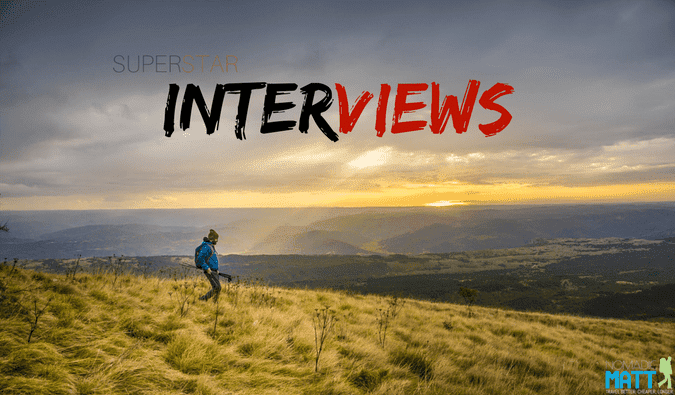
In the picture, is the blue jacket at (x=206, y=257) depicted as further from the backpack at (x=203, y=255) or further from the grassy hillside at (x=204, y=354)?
the grassy hillside at (x=204, y=354)

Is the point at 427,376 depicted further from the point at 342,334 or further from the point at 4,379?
the point at 4,379

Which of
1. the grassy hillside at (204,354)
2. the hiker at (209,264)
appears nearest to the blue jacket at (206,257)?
the hiker at (209,264)

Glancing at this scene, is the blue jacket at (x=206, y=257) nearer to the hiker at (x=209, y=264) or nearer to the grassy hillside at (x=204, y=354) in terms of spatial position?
the hiker at (x=209, y=264)

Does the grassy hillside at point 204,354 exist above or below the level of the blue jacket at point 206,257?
below

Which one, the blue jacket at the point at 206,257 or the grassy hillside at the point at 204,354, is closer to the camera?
the grassy hillside at the point at 204,354

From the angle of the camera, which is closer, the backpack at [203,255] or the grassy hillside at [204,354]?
the grassy hillside at [204,354]

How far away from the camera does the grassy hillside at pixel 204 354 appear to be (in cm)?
363

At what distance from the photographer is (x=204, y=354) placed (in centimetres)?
444

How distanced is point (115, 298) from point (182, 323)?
1.89 m

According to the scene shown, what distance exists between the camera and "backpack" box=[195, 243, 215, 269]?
7.97 m

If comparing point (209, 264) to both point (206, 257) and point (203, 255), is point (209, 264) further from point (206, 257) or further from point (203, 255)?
point (203, 255)

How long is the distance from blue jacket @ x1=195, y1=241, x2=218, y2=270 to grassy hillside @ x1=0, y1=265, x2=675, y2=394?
934 mm

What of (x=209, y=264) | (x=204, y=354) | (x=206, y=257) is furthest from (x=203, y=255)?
(x=204, y=354)

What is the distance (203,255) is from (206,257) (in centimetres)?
11
